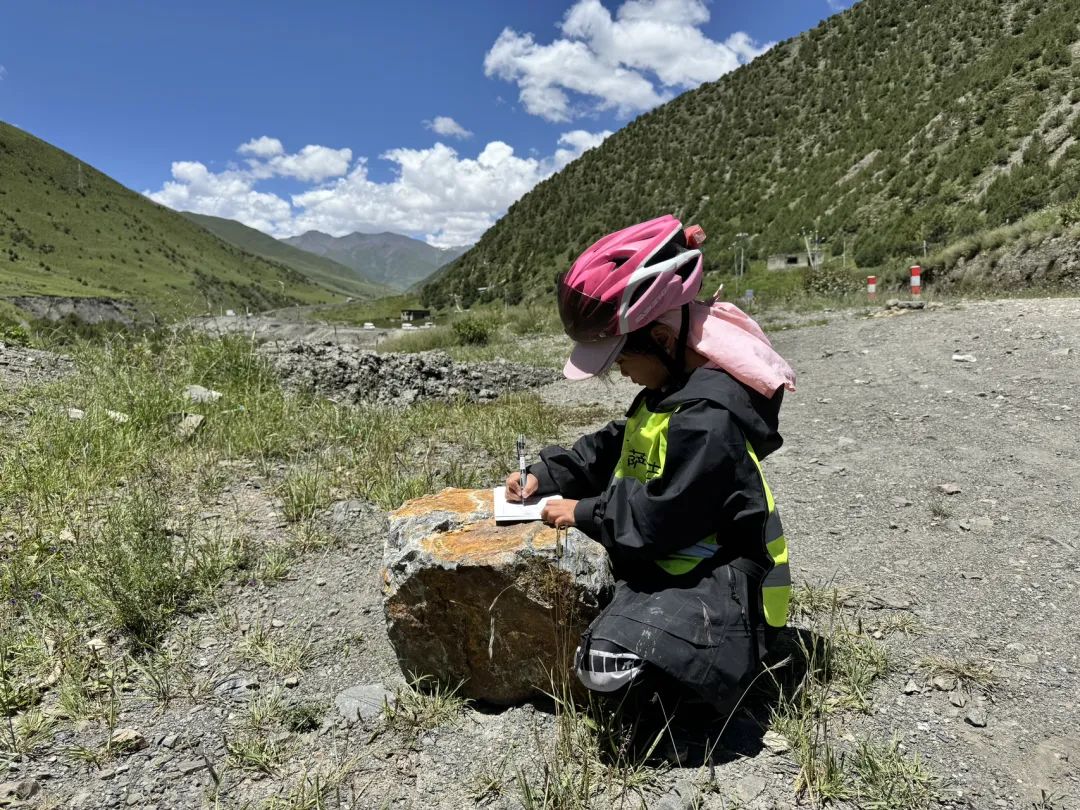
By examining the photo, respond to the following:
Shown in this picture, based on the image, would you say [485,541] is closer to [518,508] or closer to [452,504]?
[518,508]

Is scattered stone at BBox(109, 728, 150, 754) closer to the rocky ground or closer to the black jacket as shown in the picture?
the rocky ground

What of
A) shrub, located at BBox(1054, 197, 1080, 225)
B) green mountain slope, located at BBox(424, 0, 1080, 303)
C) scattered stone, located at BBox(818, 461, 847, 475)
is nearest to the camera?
scattered stone, located at BBox(818, 461, 847, 475)

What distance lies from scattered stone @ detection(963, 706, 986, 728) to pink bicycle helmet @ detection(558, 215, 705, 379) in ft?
5.55

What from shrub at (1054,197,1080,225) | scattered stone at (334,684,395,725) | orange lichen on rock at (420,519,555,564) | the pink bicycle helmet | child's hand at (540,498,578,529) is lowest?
scattered stone at (334,684,395,725)

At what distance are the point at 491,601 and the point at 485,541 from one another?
0.21m

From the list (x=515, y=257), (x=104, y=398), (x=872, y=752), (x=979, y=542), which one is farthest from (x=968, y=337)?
(x=515, y=257)

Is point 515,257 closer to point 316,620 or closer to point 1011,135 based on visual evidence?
point 1011,135

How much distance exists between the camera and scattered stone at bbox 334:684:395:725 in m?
2.23

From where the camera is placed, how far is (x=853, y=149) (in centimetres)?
3069

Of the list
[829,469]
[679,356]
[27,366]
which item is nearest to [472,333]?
[27,366]

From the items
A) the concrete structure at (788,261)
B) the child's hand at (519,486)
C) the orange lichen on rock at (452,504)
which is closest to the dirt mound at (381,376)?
the orange lichen on rock at (452,504)

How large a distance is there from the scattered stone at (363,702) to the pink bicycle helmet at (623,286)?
141cm

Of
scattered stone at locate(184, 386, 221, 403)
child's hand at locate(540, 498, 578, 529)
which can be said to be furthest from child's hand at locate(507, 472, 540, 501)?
scattered stone at locate(184, 386, 221, 403)

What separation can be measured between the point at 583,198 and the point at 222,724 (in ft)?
147
